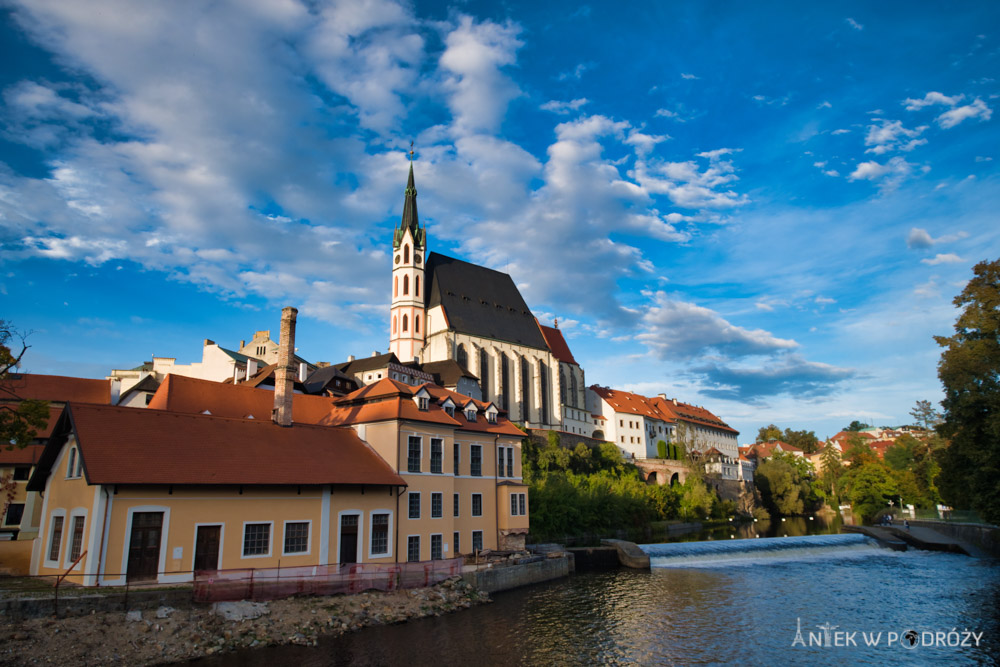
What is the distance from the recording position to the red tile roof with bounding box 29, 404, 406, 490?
70.0 ft

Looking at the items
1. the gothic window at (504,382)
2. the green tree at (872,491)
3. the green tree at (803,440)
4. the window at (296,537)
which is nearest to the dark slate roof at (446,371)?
the gothic window at (504,382)

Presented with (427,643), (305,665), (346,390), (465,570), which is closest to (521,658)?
(427,643)

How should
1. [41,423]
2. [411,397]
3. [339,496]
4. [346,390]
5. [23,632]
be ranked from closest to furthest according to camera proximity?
1. [23,632]
2. [41,423]
3. [339,496]
4. [411,397]
5. [346,390]

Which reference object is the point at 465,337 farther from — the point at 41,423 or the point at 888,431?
the point at 888,431

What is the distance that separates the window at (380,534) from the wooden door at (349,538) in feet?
3.18

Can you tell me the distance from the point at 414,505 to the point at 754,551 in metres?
27.0

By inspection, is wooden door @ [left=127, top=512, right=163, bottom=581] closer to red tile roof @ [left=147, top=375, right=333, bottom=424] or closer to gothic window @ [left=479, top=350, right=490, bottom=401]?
red tile roof @ [left=147, top=375, right=333, bottom=424]

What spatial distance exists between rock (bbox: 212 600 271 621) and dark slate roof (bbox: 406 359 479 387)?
159ft

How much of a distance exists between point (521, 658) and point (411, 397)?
15204mm

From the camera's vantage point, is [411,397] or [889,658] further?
[411,397]

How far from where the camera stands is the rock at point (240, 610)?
19.7 m

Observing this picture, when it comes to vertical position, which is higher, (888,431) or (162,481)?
(888,431)

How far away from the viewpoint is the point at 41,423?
23.6 meters

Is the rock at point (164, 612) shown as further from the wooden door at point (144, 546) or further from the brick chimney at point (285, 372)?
the brick chimney at point (285, 372)
